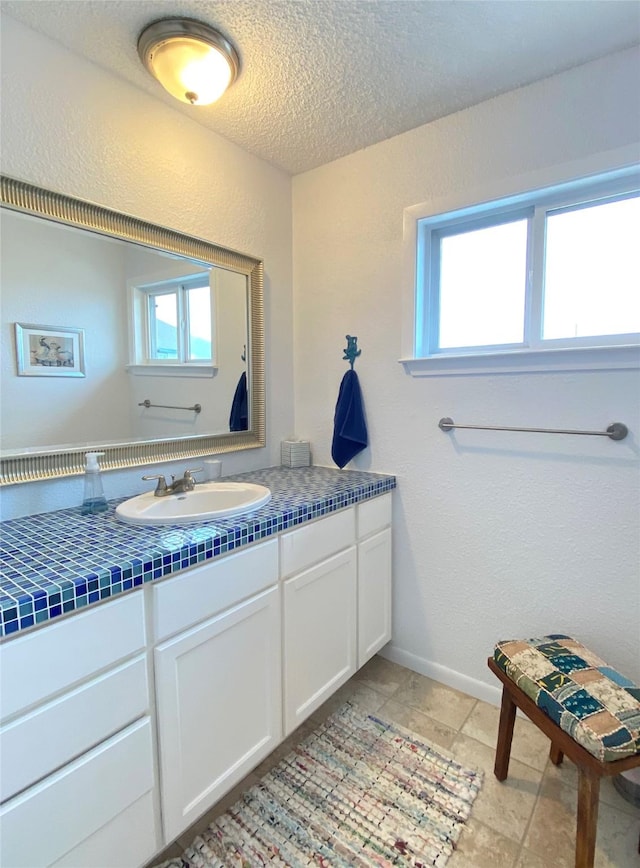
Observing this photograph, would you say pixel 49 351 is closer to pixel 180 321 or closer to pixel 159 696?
pixel 180 321

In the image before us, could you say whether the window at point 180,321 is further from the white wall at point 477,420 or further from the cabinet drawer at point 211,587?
the cabinet drawer at point 211,587

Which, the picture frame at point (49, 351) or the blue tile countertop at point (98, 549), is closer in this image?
the blue tile countertop at point (98, 549)

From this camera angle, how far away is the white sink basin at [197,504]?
1.25 m

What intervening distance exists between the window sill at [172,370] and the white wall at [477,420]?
0.55 metres

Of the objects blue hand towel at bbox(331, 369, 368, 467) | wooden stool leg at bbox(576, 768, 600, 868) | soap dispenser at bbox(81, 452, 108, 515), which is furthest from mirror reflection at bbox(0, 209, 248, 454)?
wooden stool leg at bbox(576, 768, 600, 868)

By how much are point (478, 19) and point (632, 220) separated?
79 centimetres

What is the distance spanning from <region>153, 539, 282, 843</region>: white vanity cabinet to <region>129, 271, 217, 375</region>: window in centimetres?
83

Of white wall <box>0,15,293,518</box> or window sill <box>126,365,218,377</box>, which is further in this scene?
window sill <box>126,365,218,377</box>

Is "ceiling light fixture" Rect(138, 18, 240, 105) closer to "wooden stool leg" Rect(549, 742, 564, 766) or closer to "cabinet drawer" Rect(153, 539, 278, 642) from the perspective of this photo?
"cabinet drawer" Rect(153, 539, 278, 642)

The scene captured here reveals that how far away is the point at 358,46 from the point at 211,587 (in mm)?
1683

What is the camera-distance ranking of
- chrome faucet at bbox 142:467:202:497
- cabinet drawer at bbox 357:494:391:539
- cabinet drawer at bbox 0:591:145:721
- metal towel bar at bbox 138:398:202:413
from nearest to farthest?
cabinet drawer at bbox 0:591:145:721 < chrome faucet at bbox 142:467:202:497 < metal towel bar at bbox 138:398:202:413 < cabinet drawer at bbox 357:494:391:539

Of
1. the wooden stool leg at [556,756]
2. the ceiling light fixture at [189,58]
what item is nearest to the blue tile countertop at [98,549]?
the wooden stool leg at [556,756]

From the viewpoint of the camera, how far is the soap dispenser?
4.44 ft

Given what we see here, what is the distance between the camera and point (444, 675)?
1881 mm
